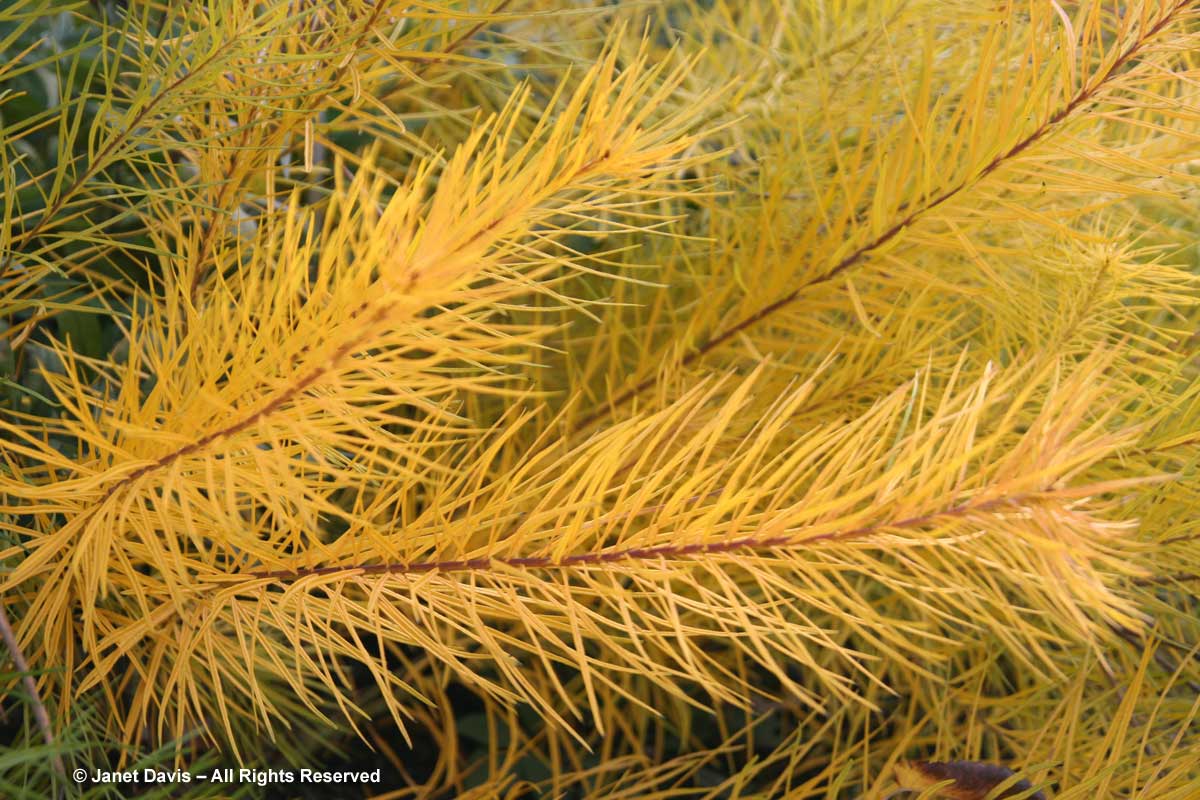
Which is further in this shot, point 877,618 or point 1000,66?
point 1000,66

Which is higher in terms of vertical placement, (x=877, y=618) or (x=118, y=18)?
(x=118, y=18)

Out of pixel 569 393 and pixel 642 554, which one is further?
pixel 569 393

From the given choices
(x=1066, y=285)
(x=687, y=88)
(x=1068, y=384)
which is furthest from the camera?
(x=687, y=88)

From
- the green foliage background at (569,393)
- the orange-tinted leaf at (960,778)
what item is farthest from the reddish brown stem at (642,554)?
the orange-tinted leaf at (960,778)

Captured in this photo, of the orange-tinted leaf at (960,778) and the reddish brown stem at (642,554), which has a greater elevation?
the reddish brown stem at (642,554)

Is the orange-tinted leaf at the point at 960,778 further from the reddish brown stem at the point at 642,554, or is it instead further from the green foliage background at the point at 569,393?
the reddish brown stem at the point at 642,554

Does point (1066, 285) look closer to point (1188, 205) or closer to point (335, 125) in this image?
point (1188, 205)

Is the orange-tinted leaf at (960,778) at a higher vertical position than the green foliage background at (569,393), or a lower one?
lower

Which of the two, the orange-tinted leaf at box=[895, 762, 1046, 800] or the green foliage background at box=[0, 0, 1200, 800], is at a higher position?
the green foliage background at box=[0, 0, 1200, 800]

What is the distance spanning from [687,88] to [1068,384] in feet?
0.86

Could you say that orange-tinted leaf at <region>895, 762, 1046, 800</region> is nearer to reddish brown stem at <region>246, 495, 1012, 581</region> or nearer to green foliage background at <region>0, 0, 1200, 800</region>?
green foliage background at <region>0, 0, 1200, 800</region>

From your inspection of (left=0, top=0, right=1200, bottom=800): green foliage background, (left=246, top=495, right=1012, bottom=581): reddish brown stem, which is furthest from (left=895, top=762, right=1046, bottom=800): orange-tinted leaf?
(left=246, top=495, right=1012, bottom=581): reddish brown stem

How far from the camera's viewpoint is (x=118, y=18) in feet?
1.04

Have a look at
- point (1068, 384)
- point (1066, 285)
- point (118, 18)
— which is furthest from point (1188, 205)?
point (118, 18)
